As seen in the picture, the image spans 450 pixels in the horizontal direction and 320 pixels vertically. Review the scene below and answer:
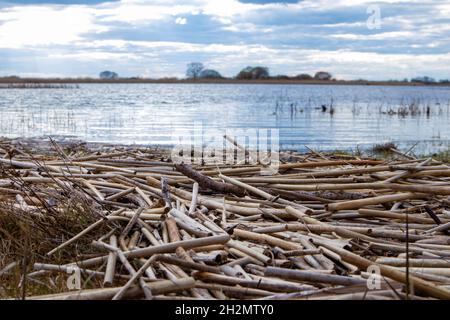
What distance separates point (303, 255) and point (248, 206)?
1.35m

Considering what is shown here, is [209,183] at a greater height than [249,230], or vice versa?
[209,183]

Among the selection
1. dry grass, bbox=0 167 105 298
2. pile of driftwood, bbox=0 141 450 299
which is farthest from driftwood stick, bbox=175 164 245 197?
dry grass, bbox=0 167 105 298

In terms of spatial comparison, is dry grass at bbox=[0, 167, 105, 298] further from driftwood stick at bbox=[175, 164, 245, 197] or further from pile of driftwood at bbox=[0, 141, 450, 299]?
driftwood stick at bbox=[175, 164, 245, 197]

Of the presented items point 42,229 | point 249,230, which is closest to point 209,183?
point 249,230

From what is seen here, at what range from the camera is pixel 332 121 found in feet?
105

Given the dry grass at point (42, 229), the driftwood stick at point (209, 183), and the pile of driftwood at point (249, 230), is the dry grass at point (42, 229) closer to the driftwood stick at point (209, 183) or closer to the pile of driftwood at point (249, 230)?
the pile of driftwood at point (249, 230)

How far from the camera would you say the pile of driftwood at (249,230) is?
4406 mm

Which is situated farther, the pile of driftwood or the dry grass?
the dry grass

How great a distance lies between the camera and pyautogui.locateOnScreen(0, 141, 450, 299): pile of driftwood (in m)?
4.41

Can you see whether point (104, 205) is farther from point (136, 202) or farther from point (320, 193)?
point (320, 193)

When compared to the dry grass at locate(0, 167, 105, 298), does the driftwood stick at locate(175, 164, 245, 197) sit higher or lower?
higher

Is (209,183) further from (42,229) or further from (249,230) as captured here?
(42,229)

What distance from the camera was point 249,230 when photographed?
18.0 feet

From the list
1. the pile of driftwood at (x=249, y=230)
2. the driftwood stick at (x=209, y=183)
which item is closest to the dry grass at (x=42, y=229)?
the pile of driftwood at (x=249, y=230)
